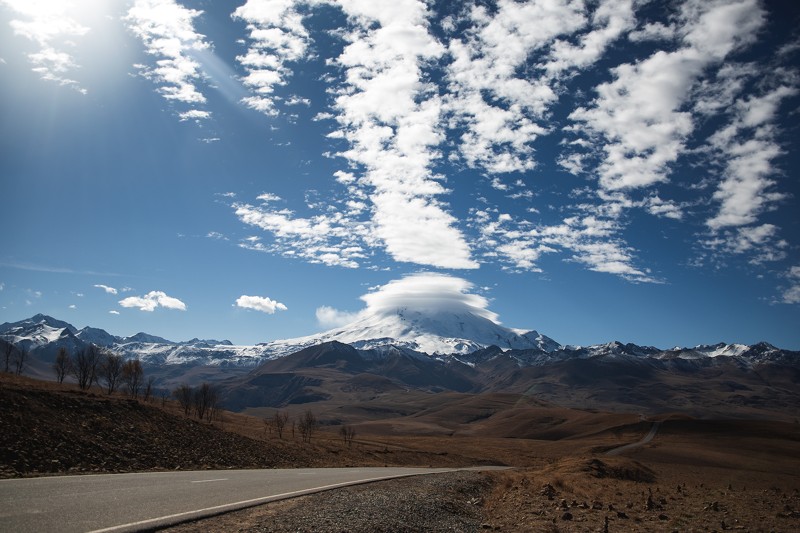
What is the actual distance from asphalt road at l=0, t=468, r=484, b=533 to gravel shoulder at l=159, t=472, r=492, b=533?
870 millimetres

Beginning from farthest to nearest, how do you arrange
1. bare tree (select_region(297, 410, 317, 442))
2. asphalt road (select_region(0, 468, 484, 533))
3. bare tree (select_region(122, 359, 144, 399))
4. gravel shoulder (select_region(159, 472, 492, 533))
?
bare tree (select_region(122, 359, 144, 399)), bare tree (select_region(297, 410, 317, 442)), gravel shoulder (select_region(159, 472, 492, 533)), asphalt road (select_region(0, 468, 484, 533))

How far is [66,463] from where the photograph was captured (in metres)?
23.6

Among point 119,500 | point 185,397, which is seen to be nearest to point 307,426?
point 185,397

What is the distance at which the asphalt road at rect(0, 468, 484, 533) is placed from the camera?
12.3 meters

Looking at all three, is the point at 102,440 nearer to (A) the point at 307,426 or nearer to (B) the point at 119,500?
(B) the point at 119,500

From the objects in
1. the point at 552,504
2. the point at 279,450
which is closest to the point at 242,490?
the point at 552,504

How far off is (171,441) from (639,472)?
137ft

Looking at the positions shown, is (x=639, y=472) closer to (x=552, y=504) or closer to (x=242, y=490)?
(x=552, y=504)

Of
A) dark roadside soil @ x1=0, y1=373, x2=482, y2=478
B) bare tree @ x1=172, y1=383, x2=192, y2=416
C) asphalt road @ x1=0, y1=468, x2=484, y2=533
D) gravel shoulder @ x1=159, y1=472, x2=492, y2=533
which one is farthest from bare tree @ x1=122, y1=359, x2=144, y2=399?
asphalt road @ x1=0, y1=468, x2=484, y2=533

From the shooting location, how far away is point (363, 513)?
58.4 ft

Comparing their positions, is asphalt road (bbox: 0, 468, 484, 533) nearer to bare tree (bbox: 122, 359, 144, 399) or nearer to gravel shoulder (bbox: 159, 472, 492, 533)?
gravel shoulder (bbox: 159, 472, 492, 533)

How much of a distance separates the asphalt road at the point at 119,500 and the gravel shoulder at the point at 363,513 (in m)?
0.87

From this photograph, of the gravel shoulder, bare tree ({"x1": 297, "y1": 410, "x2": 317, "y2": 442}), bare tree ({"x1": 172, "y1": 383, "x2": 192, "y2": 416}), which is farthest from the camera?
bare tree ({"x1": 172, "y1": 383, "x2": 192, "y2": 416})

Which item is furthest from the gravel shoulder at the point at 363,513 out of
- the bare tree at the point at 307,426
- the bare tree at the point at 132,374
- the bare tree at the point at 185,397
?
the bare tree at the point at 132,374
